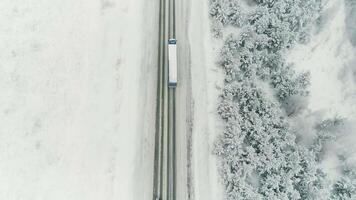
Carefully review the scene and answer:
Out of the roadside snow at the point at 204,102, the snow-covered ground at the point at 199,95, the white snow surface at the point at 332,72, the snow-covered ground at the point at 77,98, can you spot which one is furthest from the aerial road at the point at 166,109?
the white snow surface at the point at 332,72

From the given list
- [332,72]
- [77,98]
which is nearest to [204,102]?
[77,98]

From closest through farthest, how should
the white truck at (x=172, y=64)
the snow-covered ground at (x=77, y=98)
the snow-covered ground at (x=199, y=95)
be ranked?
the snow-covered ground at (x=77, y=98) < the snow-covered ground at (x=199, y=95) < the white truck at (x=172, y=64)

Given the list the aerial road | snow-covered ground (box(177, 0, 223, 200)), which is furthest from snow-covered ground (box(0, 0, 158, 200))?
A: snow-covered ground (box(177, 0, 223, 200))

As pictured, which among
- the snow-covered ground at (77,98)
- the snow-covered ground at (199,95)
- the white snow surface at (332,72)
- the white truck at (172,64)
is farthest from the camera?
the white truck at (172,64)

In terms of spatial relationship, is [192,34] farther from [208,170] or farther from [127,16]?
[208,170]

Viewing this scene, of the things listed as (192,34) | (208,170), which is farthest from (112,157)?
(192,34)

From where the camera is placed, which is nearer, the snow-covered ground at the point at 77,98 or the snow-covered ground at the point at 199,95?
the snow-covered ground at the point at 77,98

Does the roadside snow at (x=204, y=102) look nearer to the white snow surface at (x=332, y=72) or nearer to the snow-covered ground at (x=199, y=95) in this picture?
the snow-covered ground at (x=199, y=95)
